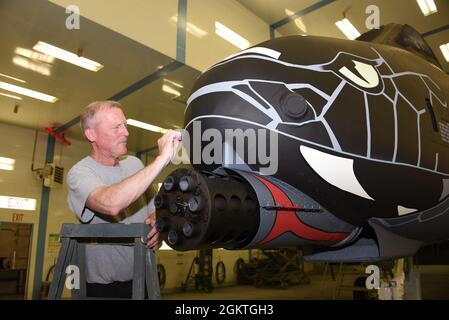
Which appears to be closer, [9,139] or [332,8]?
[332,8]

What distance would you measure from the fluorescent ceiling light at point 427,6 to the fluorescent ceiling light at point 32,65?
5912 millimetres

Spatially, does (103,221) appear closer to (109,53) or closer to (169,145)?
(169,145)

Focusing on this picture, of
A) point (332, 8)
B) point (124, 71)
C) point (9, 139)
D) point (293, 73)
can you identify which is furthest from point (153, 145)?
point (293, 73)

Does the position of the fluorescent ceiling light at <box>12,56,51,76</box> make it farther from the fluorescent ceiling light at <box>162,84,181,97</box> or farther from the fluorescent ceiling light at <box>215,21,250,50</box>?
the fluorescent ceiling light at <box>215,21,250,50</box>

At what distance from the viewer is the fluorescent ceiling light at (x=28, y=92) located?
20.6 ft

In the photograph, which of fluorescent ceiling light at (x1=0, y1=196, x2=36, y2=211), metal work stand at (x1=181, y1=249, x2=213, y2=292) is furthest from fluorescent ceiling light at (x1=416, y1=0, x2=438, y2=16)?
fluorescent ceiling light at (x1=0, y1=196, x2=36, y2=211)

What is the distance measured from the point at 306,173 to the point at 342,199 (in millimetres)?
162

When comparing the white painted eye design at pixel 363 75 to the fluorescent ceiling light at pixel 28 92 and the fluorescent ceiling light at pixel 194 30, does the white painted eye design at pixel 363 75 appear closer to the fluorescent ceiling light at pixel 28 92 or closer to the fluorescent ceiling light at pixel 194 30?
the fluorescent ceiling light at pixel 194 30

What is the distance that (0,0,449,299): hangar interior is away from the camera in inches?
184

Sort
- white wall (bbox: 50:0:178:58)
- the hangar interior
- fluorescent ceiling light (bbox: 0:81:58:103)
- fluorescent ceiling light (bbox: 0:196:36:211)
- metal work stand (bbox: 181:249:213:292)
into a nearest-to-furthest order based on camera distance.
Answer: white wall (bbox: 50:0:178:58)
the hangar interior
fluorescent ceiling light (bbox: 0:81:58:103)
fluorescent ceiling light (bbox: 0:196:36:211)
metal work stand (bbox: 181:249:213:292)

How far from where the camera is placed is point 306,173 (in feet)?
4.06

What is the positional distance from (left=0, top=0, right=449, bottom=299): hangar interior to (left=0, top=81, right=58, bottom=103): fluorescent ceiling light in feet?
0.05

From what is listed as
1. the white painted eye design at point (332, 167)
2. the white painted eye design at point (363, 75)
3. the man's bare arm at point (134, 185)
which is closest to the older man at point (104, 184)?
the man's bare arm at point (134, 185)
